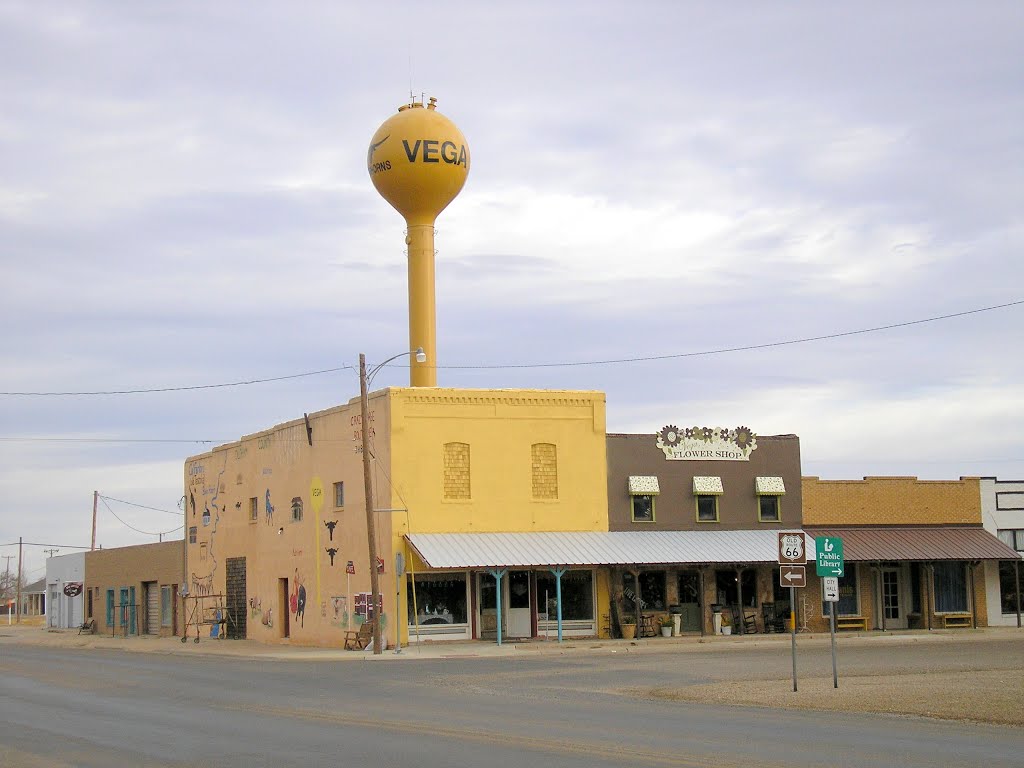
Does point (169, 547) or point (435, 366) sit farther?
point (169, 547)

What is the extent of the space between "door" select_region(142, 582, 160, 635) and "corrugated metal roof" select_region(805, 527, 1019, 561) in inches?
1222

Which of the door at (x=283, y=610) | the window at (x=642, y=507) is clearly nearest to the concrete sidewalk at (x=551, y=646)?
the door at (x=283, y=610)

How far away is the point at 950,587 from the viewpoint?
46094 mm

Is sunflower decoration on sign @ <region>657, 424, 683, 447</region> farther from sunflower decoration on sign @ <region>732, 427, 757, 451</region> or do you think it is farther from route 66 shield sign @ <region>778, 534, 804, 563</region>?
route 66 shield sign @ <region>778, 534, 804, 563</region>

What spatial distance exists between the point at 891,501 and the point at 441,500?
52.4ft

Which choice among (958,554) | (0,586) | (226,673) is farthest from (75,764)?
(0,586)

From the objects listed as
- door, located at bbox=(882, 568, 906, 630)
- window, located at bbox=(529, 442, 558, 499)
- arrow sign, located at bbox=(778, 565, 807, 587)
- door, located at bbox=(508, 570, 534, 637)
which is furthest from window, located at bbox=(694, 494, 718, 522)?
arrow sign, located at bbox=(778, 565, 807, 587)

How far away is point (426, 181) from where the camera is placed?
4491cm

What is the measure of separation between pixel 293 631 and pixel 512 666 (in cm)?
1791

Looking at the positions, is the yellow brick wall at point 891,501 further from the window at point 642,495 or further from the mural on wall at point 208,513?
the mural on wall at point 208,513

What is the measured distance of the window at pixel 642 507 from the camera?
143 ft

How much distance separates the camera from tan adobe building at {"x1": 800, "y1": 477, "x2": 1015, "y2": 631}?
4475 cm

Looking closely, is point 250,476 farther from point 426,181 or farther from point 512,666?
point 512,666

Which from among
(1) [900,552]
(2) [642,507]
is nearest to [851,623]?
(1) [900,552]
